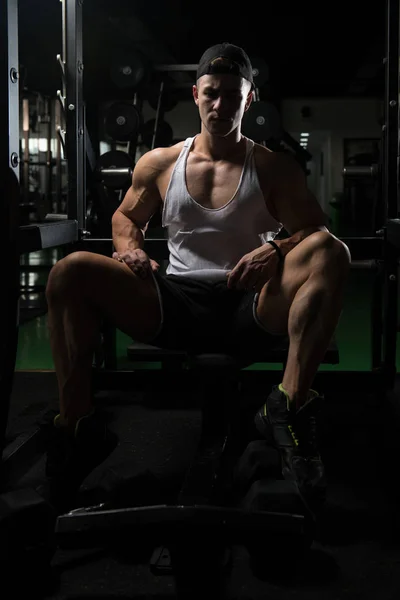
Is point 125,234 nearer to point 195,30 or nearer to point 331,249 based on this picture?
point 331,249

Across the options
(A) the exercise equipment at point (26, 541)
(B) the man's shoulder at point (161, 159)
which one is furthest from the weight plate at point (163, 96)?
(A) the exercise equipment at point (26, 541)

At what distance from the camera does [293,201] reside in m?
1.78

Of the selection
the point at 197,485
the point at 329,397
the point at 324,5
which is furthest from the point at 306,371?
the point at 324,5

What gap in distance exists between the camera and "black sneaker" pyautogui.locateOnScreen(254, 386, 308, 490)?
1.42 metres

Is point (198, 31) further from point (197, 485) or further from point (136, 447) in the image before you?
point (197, 485)

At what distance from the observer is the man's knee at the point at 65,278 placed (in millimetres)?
1530

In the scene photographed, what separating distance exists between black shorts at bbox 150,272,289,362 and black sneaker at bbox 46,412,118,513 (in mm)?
278

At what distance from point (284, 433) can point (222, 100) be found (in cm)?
82

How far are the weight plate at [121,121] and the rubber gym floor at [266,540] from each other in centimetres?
142

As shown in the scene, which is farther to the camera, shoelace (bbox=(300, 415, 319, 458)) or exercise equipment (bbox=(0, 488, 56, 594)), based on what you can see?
shoelace (bbox=(300, 415, 319, 458))

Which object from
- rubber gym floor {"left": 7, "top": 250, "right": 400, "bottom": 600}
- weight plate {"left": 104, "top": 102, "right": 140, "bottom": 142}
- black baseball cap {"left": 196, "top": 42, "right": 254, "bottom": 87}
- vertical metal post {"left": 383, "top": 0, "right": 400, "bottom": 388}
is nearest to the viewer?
rubber gym floor {"left": 7, "top": 250, "right": 400, "bottom": 600}

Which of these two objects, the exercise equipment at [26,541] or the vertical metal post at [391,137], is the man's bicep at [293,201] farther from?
the exercise equipment at [26,541]

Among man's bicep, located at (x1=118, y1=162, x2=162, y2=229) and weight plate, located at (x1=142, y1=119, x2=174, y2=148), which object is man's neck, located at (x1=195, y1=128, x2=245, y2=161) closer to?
man's bicep, located at (x1=118, y1=162, x2=162, y2=229)

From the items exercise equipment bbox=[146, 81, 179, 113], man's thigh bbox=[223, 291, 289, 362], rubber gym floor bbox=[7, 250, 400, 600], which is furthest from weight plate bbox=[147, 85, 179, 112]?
man's thigh bbox=[223, 291, 289, 362]
